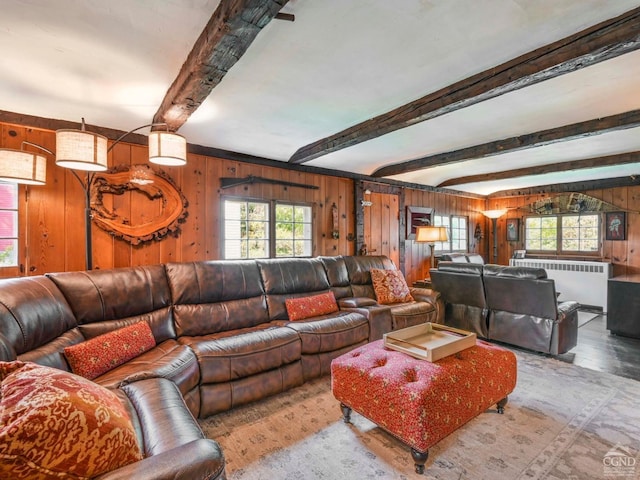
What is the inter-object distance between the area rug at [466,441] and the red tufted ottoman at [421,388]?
17 centimetres

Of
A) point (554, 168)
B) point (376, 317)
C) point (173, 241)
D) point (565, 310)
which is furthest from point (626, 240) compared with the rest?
point (173, 241)

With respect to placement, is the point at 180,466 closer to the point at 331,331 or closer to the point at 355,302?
the point at 331,331

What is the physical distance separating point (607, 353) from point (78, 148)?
5154 mm

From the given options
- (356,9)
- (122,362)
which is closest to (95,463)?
(122,362)

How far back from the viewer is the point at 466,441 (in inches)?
77.2

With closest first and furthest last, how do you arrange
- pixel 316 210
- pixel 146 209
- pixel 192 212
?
1. pixel 146 209
2. pixel 192 212
3. pixel 316 210

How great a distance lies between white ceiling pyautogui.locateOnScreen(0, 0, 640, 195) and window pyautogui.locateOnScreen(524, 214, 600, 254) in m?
3.26

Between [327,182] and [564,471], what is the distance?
3922mm

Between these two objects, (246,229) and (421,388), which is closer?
(421,388)

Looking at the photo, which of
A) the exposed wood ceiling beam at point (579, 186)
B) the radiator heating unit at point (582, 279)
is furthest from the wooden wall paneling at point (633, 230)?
the radiator heating unit at point (582, 279)

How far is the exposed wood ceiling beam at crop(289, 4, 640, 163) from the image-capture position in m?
1.62

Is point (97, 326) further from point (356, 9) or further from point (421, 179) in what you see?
point (421, 179)

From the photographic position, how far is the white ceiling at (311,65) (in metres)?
1.55

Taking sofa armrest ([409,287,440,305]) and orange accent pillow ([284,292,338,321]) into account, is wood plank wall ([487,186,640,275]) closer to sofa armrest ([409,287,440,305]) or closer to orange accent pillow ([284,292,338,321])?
sofa armrest ([409,287,440,305])
